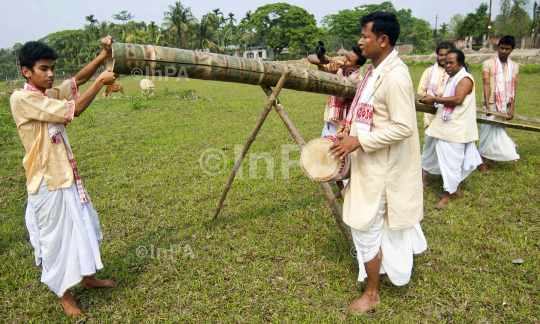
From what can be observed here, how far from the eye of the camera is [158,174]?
5797mm

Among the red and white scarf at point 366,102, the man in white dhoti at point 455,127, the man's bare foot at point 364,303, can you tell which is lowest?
the man's bare foot at point 364,303

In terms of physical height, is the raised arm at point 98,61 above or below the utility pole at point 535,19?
below

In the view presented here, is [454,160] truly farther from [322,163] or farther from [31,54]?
[31,54]

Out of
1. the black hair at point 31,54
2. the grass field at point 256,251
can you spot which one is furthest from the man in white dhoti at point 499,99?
the black hair at point 31,54

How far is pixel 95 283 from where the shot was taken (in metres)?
2.98

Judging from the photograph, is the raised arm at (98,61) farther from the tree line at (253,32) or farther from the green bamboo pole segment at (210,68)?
the tree line at (253,32)

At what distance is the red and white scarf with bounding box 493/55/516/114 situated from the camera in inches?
223

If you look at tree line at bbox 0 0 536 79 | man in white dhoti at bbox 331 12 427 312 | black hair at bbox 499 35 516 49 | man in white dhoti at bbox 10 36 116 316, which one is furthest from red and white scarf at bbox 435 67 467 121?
tree line at bbox 0 0 536 79

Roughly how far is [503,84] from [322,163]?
469 centimetres

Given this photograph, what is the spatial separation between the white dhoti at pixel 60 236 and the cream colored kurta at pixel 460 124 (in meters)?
4.35

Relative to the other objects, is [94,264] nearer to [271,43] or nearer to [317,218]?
[317,218]

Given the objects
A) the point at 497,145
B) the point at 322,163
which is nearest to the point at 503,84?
the point at 497,145

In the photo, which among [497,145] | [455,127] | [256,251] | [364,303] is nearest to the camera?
[364,303]

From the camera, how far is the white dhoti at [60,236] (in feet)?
8.36
